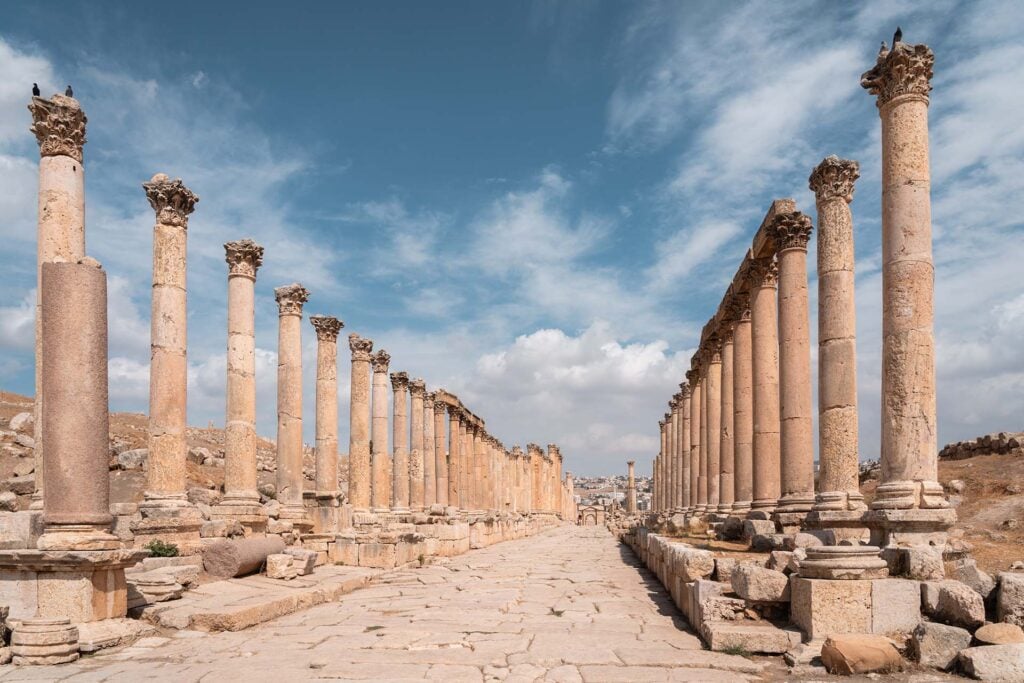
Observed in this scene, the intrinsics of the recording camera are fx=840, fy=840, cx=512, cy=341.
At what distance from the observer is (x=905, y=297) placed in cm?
1139

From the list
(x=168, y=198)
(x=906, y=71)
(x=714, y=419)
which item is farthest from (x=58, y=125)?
(x=714, y=419)

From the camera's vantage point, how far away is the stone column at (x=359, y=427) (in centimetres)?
2703

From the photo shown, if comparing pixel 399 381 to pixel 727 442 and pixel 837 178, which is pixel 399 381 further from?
pixel 837 178

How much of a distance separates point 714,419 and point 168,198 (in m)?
19.0

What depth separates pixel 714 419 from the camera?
2858 cm

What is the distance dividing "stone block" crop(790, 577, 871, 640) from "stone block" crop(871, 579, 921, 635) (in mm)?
69

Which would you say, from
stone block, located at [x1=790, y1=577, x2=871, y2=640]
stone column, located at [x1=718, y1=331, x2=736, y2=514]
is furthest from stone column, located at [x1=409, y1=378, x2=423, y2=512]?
stone block, located at [x1=790, y1=577, x2=871, y2=640]

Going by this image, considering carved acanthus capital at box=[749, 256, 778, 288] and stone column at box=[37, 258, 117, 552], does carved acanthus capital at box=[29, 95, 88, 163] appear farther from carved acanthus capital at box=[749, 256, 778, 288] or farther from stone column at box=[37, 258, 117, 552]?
carved acanthus capital at box=[749, 256, 778, 288]

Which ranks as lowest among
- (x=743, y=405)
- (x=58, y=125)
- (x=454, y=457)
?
(x=454, y=457)

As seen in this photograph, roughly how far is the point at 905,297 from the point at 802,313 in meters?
5.73

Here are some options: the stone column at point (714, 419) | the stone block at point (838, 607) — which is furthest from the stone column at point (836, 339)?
the stone column at point (714, 419)

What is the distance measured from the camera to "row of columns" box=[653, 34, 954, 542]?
1119 cm

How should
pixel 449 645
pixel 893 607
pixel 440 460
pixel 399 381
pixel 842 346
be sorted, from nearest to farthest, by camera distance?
1. pixel 893 607
2. pixel 449 645
3. pixel 842 346
4. pixel 399 381
5. pixel 440 460

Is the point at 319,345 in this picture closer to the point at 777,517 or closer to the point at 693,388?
the point at 777,517
